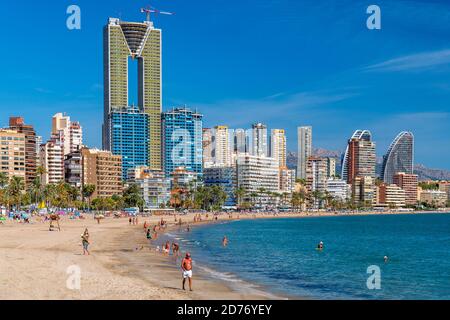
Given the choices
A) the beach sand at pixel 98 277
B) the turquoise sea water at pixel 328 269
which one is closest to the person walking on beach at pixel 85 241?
the beach sand at pixel 98 277

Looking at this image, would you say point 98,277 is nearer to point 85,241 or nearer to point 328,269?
point 85,241

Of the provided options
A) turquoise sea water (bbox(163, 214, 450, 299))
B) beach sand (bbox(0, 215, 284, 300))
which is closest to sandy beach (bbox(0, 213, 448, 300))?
beach sand (bbox(0, 215, 284, 300))

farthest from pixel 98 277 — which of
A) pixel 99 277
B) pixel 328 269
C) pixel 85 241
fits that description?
pixel 328 269

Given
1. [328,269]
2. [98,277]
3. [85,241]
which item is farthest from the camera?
[328,269]

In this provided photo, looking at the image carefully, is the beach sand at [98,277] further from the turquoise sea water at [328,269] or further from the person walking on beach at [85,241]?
the turquoise sea water at [328,269]

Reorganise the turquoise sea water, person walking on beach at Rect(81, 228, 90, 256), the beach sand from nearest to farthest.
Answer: the beach sand → the turquoise sea water → person walking on beach at Rect(81, 228, 90, 256)

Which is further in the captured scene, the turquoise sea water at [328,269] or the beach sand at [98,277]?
the turquoise sea water at [328,269]

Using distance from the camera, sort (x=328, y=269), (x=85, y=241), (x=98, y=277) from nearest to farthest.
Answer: (x=98, y=277), (x=85, y=241), (x=328, y=269)

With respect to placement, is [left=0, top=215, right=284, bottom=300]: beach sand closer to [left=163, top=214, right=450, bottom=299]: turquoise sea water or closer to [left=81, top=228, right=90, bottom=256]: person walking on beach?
[left=81, top=228, right=90, bottom=256]: person walking on beach

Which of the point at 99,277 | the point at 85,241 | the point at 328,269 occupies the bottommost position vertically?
the point at 328,269
